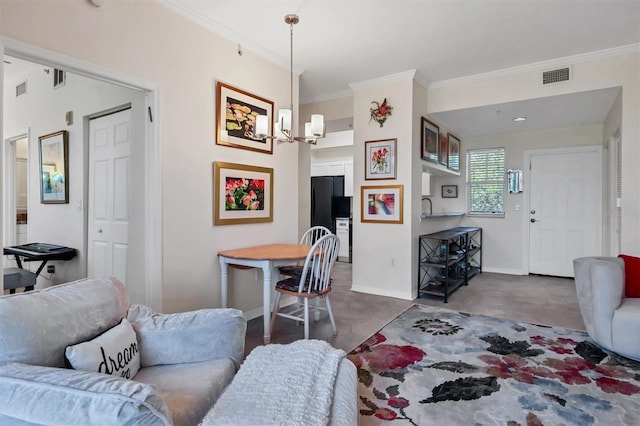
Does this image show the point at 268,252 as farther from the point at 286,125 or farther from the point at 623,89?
the point at 623,89

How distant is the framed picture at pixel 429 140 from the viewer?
14.4 ft

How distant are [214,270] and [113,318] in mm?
1555

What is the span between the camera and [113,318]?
151 centimetres

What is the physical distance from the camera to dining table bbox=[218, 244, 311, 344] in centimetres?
277

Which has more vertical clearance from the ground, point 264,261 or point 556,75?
point 556,75

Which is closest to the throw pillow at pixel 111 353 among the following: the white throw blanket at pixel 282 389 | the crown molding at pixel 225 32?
the white throw blanket at pixel 282 389

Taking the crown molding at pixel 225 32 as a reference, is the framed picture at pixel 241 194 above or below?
below

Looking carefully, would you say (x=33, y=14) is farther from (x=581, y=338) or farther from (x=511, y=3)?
(x=581, y=338)

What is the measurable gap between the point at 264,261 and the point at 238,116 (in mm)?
A: 1407

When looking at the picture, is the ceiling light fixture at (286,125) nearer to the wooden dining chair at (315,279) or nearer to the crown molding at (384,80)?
the wooden dining chair at (315,279)

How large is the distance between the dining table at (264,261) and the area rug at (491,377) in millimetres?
784

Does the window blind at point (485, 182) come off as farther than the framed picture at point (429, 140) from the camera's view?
Yes

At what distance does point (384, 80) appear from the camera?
4.22 meters

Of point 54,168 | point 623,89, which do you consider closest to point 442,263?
point 623,89
